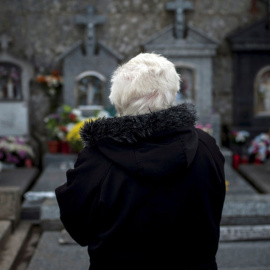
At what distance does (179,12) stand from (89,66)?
6.14ft

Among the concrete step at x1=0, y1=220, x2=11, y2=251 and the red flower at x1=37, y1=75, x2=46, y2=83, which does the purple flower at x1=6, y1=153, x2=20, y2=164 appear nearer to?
the red flower at x1=37, y1=75, x2=46, y2=83

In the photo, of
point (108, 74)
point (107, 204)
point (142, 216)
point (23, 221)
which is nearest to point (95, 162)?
point (107, 204)

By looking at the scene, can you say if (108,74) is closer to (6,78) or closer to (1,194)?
(6,78)

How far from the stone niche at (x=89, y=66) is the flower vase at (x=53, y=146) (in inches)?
36.0

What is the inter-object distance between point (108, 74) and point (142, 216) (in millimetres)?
6707

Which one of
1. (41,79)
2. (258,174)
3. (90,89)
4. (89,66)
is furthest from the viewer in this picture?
(90,89)

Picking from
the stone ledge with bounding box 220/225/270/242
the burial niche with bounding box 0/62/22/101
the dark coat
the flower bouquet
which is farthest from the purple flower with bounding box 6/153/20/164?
the dark coat

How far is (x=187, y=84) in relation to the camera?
8.29 metres

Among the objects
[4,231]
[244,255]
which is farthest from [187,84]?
[4,231]

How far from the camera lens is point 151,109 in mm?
1698

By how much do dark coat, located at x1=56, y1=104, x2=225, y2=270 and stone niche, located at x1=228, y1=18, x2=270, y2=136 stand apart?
680cm

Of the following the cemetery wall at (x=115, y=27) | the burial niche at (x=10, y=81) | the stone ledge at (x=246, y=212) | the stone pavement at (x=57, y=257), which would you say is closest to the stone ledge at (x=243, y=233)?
the stone ledge at (x=246, y=212)

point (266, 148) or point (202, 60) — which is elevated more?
point (202, 60)

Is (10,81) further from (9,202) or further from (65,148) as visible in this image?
(9,202)
